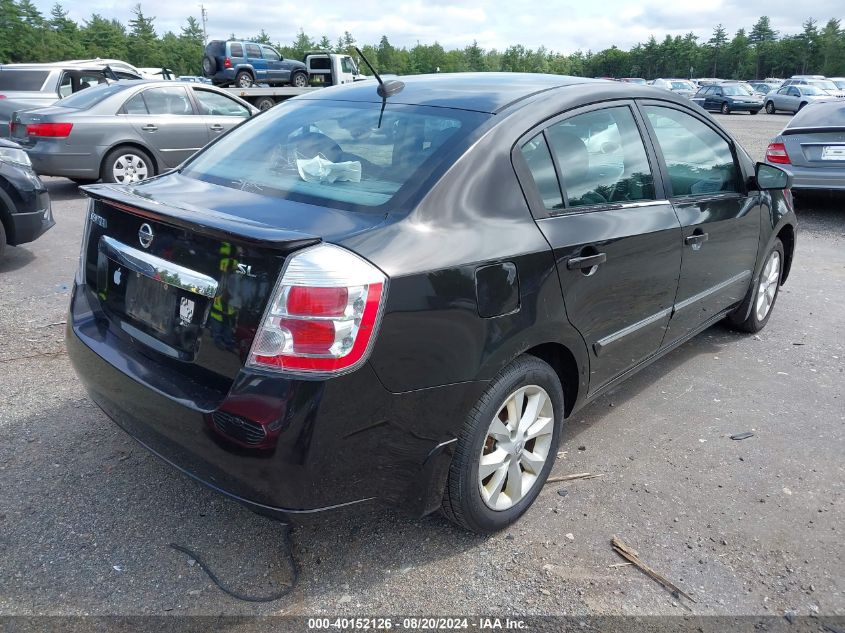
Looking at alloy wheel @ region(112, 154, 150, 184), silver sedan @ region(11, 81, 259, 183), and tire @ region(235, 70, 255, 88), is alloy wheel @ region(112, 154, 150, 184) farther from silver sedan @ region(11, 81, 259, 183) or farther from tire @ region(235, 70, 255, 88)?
tire @ region(235, 70, 255, 88)

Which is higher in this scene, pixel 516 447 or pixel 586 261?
pixel 586 261

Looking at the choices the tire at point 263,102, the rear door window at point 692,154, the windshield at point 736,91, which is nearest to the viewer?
the rear door window at point 692,154

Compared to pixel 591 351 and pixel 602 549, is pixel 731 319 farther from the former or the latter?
pixel 602 549

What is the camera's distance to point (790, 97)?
118 ft

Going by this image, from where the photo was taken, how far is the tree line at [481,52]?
59.2 m

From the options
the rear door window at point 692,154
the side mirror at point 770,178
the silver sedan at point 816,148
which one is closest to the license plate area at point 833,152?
the silver sedan at point 816,148

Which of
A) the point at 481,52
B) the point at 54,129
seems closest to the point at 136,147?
the point at 54,129

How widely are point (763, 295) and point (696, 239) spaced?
65.6 inches

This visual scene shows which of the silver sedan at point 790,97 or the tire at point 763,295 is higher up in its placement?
the silver sedan at point 790,97

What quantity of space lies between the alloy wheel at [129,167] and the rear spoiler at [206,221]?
24.5 ft

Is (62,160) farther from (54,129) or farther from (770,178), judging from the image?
(770,178)

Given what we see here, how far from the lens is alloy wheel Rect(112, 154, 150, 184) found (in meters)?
9.52

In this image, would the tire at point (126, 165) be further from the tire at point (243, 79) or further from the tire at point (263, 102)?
the tire at point (243, 79)

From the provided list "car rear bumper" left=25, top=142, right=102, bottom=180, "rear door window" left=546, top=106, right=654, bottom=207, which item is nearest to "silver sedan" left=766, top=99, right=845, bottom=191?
"rear door window" left=546, top=106, right=654, bottom=207
